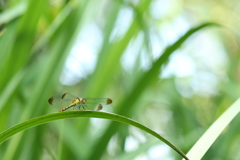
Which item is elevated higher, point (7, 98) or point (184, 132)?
point (7, 98)

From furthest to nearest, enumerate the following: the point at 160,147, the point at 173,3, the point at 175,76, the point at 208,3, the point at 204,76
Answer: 1. the point at 208,3
2. the point at 173,3
3. the point at 204,76
4. the point at 175,76
5. the point at 160,147

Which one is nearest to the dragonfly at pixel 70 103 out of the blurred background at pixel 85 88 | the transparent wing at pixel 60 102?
the transparent wing at pixel 60 102

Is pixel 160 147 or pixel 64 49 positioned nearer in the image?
pixel 64 49

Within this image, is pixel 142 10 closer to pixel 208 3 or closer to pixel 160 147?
pixel 160 147

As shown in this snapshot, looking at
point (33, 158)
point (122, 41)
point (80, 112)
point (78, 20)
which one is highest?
point (78, 20)

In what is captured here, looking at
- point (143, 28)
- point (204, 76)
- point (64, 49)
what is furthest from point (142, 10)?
point (204, 76)

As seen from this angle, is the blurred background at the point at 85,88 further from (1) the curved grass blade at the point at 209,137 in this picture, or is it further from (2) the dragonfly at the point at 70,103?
(1) the curved grass blade at the point at 209,137

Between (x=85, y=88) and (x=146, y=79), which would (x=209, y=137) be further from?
(x=85, y=88)

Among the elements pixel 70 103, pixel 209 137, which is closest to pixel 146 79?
pixel 70 103
